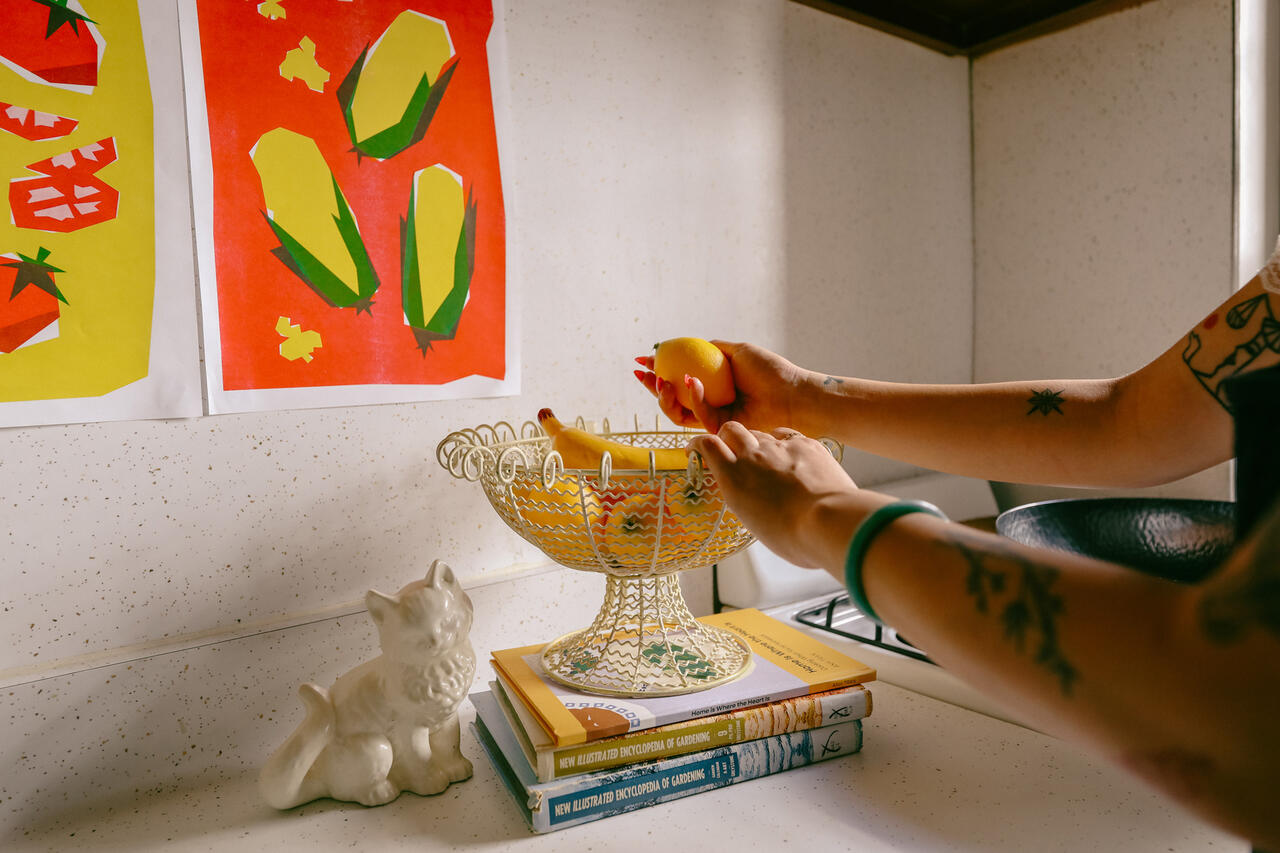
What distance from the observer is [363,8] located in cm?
86

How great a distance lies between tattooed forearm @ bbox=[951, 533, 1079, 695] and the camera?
0.35m

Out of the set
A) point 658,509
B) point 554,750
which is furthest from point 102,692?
point 658,509

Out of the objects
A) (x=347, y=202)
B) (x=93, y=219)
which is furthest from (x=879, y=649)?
(x=93, y=219)

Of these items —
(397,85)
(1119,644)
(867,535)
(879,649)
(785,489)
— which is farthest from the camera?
(879,649)

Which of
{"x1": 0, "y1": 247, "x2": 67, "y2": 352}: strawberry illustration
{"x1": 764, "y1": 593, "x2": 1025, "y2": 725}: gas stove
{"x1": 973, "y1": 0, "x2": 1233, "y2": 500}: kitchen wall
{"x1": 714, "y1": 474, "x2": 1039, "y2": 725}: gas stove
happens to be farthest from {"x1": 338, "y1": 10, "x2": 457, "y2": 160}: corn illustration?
{"x1": 973, "y1": 0, "x2": 1233, "y2": 500}: kitchen wall

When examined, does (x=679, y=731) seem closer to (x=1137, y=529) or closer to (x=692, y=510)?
(x=692, y=510)

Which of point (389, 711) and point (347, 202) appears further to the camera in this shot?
point (347, 202)

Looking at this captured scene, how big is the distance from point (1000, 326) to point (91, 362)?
152cm

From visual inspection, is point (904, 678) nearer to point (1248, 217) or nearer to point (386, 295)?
point (386, 295)

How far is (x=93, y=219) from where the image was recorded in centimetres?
72

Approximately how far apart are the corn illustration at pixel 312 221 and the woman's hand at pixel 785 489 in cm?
45

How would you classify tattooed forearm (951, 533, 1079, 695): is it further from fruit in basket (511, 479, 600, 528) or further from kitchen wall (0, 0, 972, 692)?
kitchen wall (0, 0, 972, 692)

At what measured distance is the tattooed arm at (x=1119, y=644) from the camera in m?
0.30

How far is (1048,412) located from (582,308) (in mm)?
571
